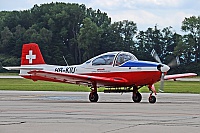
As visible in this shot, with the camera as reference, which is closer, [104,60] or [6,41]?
[104,60]

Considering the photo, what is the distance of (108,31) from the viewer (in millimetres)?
114938

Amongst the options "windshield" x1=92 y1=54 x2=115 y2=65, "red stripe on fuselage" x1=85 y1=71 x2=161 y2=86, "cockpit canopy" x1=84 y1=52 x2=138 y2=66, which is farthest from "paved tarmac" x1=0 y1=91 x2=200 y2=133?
"windshield" x1=92 y1=54 x2=115 y2=65

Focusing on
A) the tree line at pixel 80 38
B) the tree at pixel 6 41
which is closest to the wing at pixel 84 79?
the tree line at pixel 80 38

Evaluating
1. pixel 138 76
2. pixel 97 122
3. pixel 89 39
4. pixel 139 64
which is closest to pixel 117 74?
pixel 138 76

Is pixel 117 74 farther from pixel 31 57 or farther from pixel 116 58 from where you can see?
pixel 31 57

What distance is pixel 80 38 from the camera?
353ft

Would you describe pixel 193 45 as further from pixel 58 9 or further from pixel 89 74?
pixel 89 74

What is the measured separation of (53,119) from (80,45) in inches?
3636

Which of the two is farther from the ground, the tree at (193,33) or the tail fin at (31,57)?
the tree at (193,33)

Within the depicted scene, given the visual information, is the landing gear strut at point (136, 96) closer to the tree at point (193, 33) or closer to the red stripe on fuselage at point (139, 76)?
the red stripe on fuselage at point (139, 76)

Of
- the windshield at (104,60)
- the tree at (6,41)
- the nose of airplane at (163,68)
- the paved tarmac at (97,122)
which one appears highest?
the tree at (6,41)

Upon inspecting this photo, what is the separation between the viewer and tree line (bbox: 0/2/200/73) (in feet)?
342

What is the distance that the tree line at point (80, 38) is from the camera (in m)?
104

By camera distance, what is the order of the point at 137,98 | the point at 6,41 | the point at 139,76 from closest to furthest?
the point at 139,76
the point at 137,98
the point at 6,41
